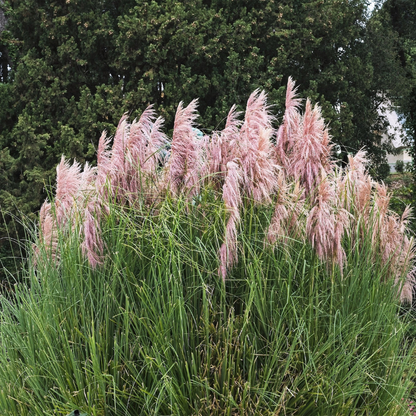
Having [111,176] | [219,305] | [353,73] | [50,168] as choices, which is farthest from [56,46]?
[219,305]

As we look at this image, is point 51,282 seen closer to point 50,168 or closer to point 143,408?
point 143,408

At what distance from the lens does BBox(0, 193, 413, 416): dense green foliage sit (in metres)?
2.06

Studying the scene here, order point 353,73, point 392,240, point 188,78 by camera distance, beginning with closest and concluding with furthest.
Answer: point 392,240 < point 188,78 < point 353,73

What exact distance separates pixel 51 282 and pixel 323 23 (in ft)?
30.3

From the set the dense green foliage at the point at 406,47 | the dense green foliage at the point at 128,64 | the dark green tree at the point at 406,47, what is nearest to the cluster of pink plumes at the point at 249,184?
the dense green foliage at the point at 128,64

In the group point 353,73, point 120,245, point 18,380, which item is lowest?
point 18,380

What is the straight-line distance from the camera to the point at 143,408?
2.05 m

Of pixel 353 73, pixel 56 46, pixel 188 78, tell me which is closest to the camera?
pixel 188 78

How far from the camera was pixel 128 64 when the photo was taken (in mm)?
9461

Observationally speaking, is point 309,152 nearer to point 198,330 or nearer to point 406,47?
point 198,330

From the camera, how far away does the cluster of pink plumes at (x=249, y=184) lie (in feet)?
7.43

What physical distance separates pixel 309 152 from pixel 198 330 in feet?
3.19

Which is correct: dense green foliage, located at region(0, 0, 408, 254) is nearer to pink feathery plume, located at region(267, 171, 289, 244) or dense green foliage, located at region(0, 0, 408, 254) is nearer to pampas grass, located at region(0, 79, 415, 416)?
pampas grass, located at region(0, 79, 415, 416)

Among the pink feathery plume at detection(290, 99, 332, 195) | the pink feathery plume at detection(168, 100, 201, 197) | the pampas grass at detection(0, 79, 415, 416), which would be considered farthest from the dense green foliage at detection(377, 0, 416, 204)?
the pink feathery plume at detection(168, 100, 201, 197)
